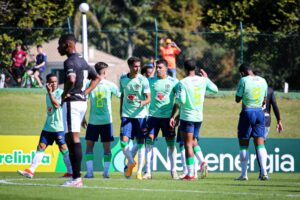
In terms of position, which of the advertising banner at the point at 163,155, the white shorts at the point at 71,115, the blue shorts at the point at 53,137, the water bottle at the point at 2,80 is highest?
the water bottle at the point at 2,80

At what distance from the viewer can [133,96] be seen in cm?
1753

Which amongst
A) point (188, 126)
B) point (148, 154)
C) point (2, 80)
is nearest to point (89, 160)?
point (148, 154)

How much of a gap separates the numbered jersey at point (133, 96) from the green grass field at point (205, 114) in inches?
459

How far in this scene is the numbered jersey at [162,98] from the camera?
1784 centimetres

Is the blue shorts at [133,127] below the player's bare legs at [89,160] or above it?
above

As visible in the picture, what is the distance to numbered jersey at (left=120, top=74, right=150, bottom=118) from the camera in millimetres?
17484

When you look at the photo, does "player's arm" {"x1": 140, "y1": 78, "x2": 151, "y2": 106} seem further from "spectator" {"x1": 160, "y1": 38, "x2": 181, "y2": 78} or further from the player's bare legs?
"spectator" {"x1": 160, "y1": 38, "x2": 181, "y2": 78}

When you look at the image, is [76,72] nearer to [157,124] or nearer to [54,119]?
[54,119]

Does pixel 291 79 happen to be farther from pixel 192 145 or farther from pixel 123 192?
pixel 123 192

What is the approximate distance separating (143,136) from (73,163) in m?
4.39

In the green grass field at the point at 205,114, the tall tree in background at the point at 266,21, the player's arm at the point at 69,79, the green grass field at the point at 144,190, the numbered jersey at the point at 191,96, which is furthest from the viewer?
the tall tree in background at the point at 266,21

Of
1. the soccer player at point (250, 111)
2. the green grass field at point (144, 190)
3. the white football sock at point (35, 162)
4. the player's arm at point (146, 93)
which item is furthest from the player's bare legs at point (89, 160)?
the soccer player at point (250, 111)

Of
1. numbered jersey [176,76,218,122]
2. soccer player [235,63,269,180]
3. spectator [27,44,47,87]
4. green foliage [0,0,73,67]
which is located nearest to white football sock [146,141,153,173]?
numbered jersey [176,76,218,122]

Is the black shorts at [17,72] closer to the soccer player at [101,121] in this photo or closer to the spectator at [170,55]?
the spectator at [170,55]
